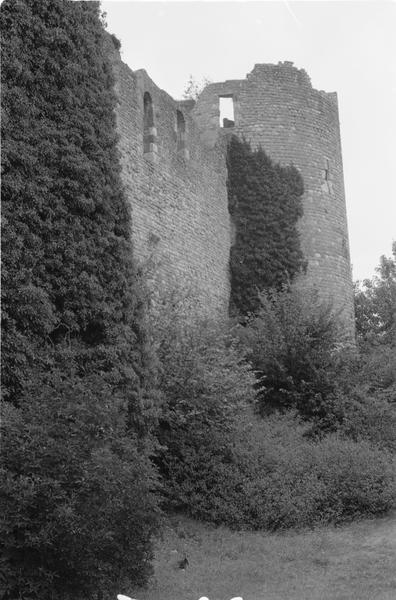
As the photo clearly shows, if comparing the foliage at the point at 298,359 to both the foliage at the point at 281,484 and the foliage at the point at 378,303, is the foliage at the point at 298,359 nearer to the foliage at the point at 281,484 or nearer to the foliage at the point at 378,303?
the foliage at the point at 281,484

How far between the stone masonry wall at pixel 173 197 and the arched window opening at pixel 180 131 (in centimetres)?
3

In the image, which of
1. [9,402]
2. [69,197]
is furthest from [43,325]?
[69,197]

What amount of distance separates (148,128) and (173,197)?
164 cm

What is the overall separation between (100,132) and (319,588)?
20.1 feet

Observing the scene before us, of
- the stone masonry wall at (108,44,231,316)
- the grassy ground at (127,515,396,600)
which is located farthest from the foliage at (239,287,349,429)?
the grassy ground at (127,515,396,600)

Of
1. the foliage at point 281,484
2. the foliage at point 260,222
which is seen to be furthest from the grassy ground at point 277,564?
the foliage at point 260,222

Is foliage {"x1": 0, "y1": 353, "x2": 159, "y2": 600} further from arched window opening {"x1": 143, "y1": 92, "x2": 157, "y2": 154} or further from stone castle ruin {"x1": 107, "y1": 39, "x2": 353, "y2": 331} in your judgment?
arched window opening {"x1": 143, "y1": 92, "x2": 157, "y2": 154}

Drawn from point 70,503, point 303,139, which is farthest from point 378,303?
point 70,503

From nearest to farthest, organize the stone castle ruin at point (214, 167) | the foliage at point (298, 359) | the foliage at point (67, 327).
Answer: the foliage at point (67, 327) → the foliage at point (298, 359) → the stone castle ruin at point (214, 167)

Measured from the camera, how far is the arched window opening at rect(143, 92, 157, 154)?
1775 cm

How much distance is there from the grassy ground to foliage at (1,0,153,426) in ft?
6.12

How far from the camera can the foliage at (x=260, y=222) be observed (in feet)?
69.4

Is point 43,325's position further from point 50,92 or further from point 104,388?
point 50,92

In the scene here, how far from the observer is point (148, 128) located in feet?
58.5
